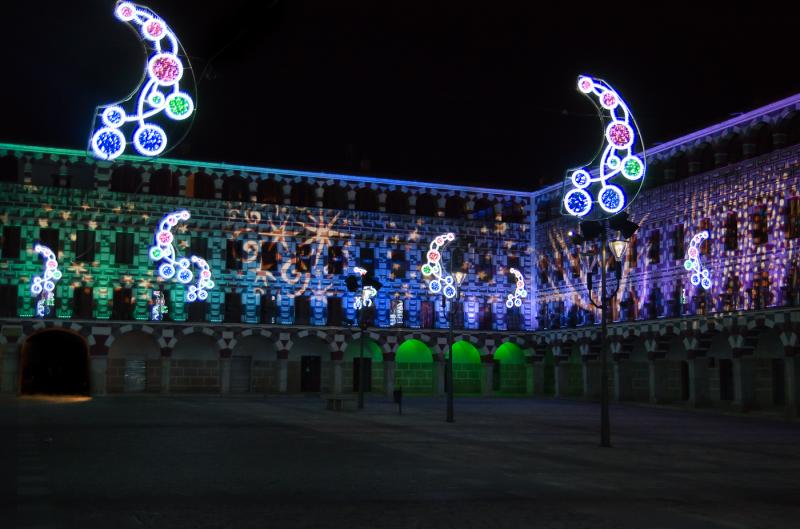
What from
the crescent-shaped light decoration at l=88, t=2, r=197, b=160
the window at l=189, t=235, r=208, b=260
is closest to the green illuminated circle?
the crescent-shaped light decoration at l=88, t=2, r=197, b=160

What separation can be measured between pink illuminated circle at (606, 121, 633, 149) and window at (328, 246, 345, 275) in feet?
87.8

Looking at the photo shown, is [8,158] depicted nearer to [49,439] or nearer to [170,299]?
[170,299]

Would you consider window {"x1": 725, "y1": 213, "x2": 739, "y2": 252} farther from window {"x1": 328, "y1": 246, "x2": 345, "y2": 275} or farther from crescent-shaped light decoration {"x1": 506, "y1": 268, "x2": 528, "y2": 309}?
window {"x1": 328, "y1": 246, "x2": 345, "y2": 275}

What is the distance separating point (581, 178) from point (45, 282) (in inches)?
1117

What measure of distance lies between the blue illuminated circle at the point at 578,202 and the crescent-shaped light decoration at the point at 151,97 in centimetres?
1868

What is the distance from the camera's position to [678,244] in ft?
155

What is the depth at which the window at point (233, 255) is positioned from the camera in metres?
56.3

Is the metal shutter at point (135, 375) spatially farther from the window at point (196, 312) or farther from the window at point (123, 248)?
the window at point (123, 248)

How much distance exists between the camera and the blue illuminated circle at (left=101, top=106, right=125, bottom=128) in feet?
62.5

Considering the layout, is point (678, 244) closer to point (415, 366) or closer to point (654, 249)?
point (654, 249)

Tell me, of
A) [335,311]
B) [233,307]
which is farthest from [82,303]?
[335,311]

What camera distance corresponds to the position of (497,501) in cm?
1327

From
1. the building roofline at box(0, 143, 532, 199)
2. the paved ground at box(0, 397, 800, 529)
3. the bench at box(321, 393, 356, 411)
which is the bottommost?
the paved ground at box(0, 397, 800, 529)

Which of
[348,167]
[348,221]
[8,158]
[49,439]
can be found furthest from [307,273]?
[49,439]
